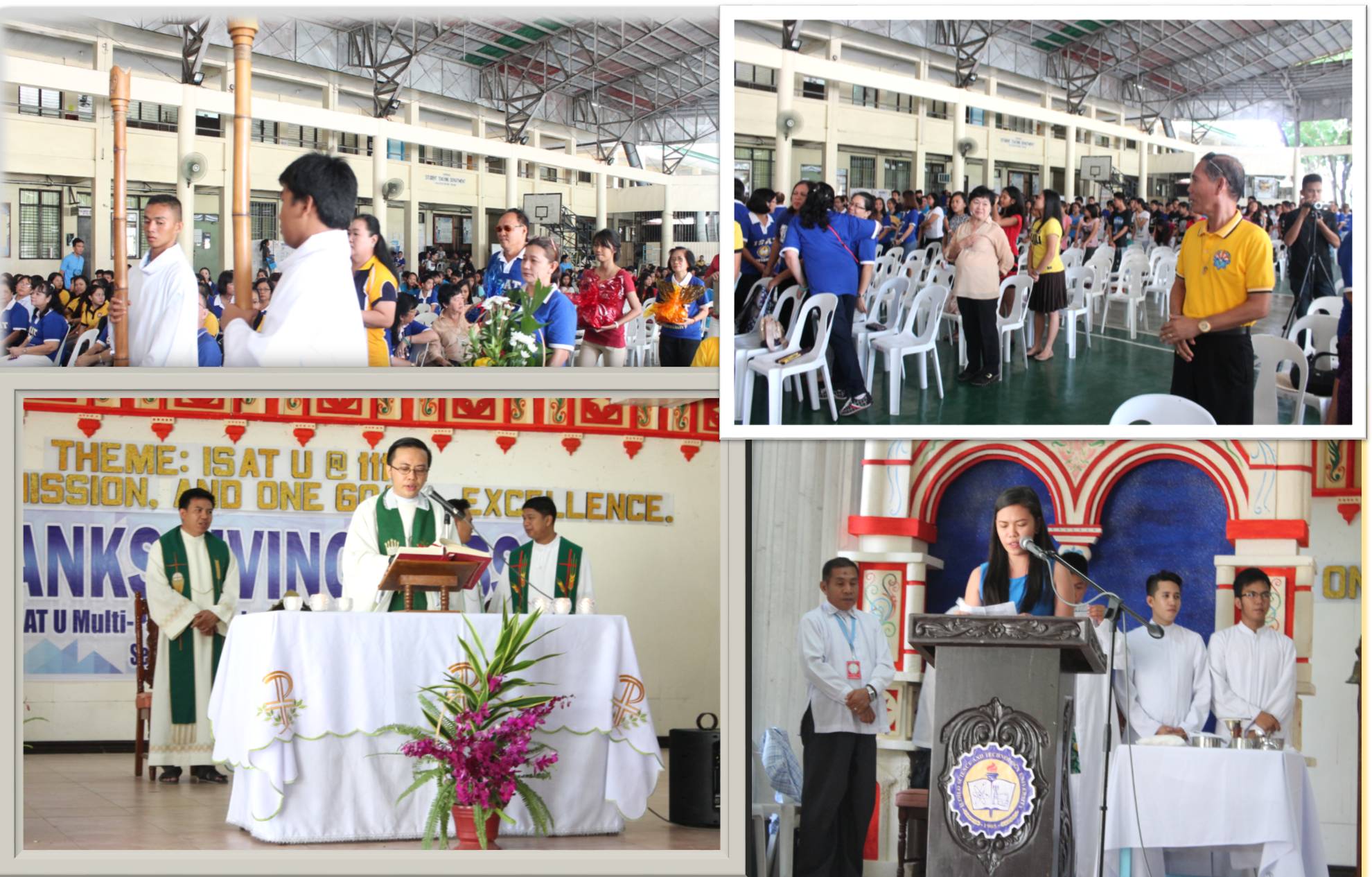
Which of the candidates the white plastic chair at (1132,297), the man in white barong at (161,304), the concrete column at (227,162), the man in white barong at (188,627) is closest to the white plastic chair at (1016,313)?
the white plastic chair at (1132,297)

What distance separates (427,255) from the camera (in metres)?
5.55

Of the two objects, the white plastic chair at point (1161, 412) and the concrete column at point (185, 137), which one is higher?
the concrete column at point (185, 137)

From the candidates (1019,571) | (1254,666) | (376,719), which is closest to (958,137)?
(1019,571)

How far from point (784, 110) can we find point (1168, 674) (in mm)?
2714

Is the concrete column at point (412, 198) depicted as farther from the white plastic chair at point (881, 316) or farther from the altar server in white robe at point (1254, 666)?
the altar server in white robe at point (1254, 666)

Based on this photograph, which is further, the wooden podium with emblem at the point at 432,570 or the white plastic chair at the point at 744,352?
the wooden podium with emblem at the point at 432,570

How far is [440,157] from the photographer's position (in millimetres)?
5496

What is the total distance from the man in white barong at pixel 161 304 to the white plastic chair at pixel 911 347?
262cm

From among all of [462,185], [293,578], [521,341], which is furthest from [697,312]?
[293,578]

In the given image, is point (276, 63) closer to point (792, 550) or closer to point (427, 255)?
point (427, 255)

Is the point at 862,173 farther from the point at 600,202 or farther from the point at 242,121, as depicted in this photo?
the point at 242,121

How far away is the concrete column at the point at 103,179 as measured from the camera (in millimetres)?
5406

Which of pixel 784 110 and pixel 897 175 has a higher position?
pixel 784 110

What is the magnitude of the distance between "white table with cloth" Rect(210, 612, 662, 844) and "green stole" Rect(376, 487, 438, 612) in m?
0.71
